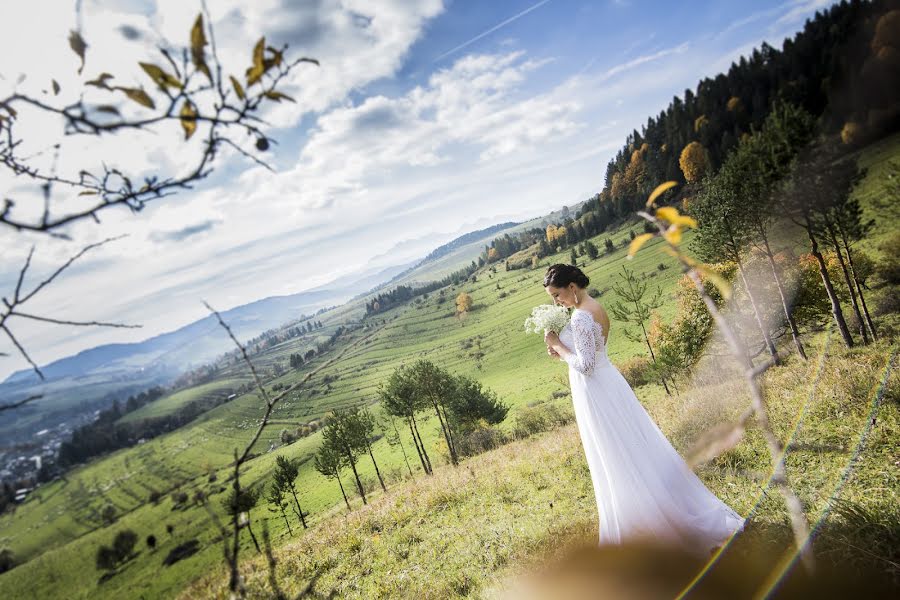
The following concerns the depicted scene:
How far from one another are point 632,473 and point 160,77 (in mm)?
6125

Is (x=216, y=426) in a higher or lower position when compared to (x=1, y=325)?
lower

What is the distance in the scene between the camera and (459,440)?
53.3 metres

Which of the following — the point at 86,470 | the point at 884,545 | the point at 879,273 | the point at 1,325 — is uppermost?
the point at 1,325

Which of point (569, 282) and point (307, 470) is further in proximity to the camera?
point (307, 470)

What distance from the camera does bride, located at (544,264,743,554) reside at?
5145 mm

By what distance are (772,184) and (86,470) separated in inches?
Result: 8776

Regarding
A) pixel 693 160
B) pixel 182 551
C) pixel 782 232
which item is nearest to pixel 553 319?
pixel 182 551

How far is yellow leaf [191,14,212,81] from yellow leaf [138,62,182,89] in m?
0.17

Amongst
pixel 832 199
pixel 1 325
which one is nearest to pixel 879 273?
pixel 832 199

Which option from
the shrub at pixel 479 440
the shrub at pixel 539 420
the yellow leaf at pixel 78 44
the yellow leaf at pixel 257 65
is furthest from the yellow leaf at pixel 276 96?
the shrub at pixel 479 440

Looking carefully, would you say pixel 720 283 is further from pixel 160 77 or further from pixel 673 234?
pixel 160 77

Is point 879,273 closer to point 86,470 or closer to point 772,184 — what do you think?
point 772,184

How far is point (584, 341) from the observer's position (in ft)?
18.1

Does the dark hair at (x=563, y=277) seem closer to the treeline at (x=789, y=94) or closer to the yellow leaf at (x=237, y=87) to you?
the yellow leaf at (x=237, y=87)
